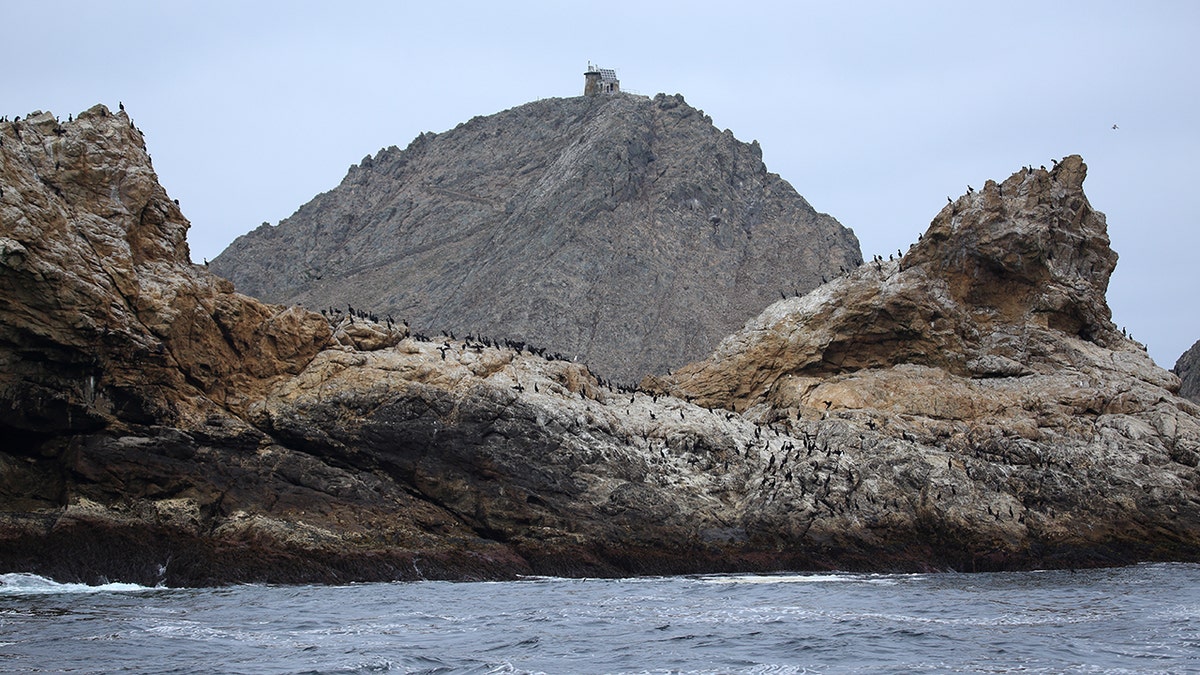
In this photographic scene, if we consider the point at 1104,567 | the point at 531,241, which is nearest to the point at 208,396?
the point at 1104,567

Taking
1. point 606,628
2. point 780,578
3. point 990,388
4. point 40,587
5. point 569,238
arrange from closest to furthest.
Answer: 1. point 606,628
2. point 40,587
3. point 780,578
4. point 990,388
5. point 569,238

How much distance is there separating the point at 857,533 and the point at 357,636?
896 inches

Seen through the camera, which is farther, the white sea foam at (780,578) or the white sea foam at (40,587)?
the white sea foam at (780,578)

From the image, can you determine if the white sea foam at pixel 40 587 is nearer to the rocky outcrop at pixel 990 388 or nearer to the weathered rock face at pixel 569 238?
the rocky outcrop at pixel 990 388

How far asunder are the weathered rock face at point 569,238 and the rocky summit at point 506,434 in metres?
39.6

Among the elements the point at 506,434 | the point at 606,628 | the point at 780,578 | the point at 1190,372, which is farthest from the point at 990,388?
the point at 1190,372

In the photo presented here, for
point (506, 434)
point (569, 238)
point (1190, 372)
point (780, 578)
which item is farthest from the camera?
point (569, 238)

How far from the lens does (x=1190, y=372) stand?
96.4 m

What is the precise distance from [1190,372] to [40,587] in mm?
88461

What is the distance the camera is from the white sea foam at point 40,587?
102 ft

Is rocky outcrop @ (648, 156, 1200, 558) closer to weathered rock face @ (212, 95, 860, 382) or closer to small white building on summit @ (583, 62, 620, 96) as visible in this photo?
weathered rock face @ (212, 95, 860, 382)

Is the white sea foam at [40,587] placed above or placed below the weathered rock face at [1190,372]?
below

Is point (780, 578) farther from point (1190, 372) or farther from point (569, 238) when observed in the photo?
point (1190, 372)

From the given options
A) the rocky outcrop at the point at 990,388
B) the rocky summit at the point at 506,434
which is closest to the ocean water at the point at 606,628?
the rocky summit at the point at 506,434
